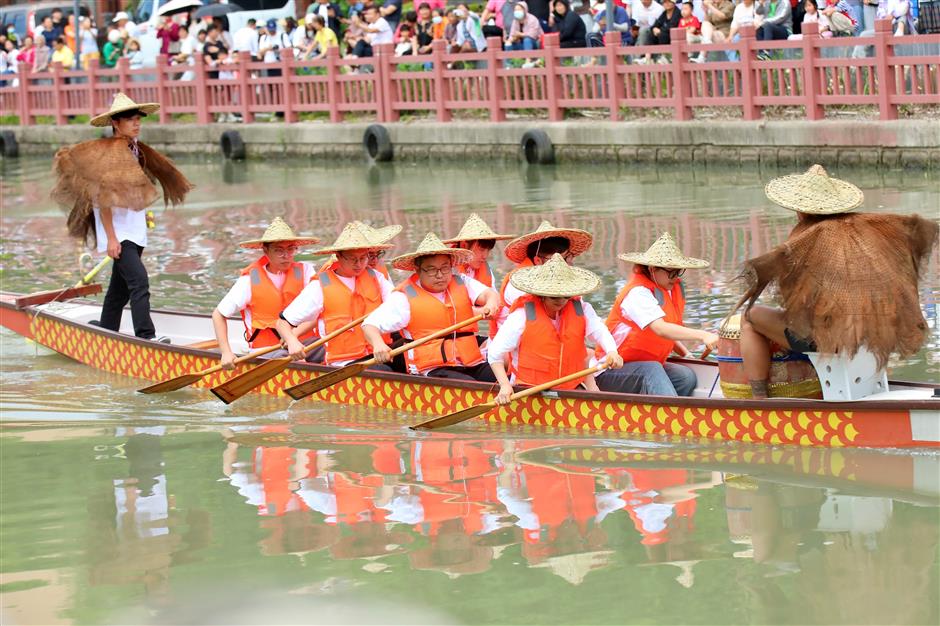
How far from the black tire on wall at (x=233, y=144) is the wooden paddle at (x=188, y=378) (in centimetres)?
1751

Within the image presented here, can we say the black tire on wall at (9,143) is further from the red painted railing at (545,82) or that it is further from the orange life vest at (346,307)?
the orange life vest at (346,307)

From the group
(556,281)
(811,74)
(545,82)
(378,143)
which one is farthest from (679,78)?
(556,281)

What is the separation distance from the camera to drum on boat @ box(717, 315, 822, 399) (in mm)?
8312

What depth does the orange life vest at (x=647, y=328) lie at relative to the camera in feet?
29.6

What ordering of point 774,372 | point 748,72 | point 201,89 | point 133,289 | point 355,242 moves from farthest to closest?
1. point 201,89
2. point 748,72
3. point 133,289
4. point 355,242
5. point 774,372

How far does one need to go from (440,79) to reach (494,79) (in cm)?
119

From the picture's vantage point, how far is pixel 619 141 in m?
22.2

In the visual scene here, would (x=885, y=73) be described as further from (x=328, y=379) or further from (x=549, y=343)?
(x=549, y=343)

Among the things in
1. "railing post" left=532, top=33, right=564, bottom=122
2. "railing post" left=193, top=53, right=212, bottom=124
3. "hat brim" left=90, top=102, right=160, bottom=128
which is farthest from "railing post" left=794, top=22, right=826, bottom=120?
"railing post" left=193, top=53, right=212, bottom=124

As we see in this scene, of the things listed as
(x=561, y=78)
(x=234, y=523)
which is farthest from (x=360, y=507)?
(x=561, y=78)

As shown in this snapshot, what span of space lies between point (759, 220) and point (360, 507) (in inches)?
379

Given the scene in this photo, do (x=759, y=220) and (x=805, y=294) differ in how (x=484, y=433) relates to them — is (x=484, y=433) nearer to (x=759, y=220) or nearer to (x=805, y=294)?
(x=805, y=294)

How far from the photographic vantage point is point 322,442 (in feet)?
31.2

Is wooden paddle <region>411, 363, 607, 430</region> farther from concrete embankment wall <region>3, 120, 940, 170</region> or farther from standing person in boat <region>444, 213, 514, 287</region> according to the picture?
concrete embankment wall <region>3, 120, 940, 170</region>
